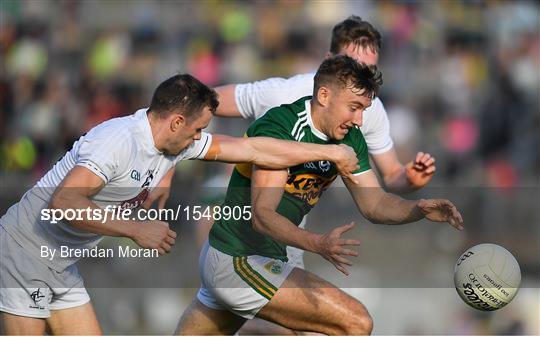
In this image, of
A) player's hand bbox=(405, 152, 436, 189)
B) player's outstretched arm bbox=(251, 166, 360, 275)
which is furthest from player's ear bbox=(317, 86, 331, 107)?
player's hand bbox=(405, 152, 436, 189)

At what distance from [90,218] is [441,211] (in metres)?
2.11

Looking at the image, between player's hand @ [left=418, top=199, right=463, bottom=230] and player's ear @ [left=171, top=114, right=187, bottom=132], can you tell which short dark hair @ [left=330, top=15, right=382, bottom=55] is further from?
player's ear @ [left=171, top=114, right=187, bottom=132]

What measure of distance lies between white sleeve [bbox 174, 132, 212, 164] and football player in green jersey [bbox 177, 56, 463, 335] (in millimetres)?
287

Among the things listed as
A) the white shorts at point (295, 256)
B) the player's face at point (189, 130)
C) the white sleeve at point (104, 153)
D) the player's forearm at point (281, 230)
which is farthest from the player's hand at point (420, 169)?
the white sleeve at point (104, 153)

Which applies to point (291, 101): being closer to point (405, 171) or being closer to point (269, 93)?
point (269, 93)

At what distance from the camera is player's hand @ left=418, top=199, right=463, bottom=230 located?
685cm

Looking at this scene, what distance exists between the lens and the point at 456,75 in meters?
15.0

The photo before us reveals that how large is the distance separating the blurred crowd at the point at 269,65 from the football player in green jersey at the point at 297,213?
233 inches

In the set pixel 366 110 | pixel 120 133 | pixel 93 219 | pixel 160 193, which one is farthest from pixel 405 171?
pixel 93 219

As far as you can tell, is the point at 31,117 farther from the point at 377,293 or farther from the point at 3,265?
the point at 3,265

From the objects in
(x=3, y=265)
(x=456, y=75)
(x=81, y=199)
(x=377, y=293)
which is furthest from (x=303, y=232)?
(x=456, y=75)

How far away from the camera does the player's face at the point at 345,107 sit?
694 centimetres

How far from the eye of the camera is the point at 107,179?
21.9ft

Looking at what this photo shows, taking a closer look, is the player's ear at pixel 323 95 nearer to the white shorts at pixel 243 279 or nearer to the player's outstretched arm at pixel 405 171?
the player's outstretched arm at pixel 405 171
